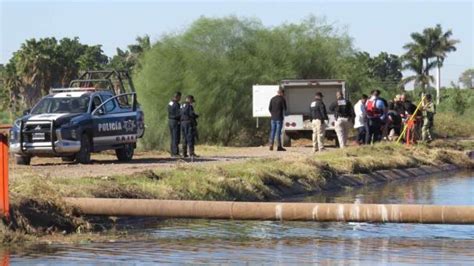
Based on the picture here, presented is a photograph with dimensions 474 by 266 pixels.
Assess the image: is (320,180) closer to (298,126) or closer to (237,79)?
(298,126)

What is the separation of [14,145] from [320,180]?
6977 millimetres

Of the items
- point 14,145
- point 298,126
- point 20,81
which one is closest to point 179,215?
point 14,145

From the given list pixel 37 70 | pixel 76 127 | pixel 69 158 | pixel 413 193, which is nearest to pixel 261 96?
pixel 69 158

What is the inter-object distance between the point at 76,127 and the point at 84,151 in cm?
73

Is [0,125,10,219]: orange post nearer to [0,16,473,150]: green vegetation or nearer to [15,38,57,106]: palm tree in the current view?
[0,16,473,150]: green vegetation

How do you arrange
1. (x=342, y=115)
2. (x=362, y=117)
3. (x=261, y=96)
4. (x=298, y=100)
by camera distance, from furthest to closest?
1. (x=261, y=96)
2. (x=298, y=100)
3. (x=362, y=117)
4. (x=342, y=115)

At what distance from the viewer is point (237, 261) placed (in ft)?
35.2

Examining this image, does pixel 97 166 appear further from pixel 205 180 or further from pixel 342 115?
pixel 342 115

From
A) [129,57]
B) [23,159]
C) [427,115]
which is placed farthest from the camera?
[129,57]

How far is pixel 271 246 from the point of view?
11992 mm

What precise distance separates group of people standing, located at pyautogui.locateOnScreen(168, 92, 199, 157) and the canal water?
10.8 m

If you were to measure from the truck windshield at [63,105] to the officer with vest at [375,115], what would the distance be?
31.1 ft

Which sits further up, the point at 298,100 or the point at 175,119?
the point at 298,100

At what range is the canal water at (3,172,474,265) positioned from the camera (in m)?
10.9
